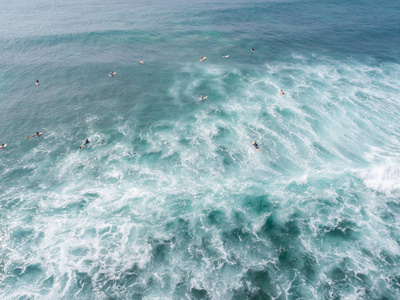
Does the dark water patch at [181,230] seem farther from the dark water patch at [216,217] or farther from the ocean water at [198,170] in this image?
the dark water patch at [216,217]

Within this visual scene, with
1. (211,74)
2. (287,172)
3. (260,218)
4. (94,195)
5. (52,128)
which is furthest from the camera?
(211,74)

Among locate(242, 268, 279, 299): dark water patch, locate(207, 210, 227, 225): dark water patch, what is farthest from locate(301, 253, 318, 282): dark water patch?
locate(207, 210, 227, 225): dark water patch

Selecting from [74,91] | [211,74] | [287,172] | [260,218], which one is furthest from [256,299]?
[74,91]

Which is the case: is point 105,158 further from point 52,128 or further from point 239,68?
point 239,68

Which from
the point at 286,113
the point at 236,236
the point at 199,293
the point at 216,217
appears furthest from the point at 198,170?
the point at 286,113

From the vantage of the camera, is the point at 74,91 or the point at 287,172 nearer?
the point at 287,172

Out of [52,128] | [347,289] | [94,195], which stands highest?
[52,128]

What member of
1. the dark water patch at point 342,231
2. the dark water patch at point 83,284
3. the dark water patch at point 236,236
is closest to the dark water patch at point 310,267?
the dark water patch at point 342,231

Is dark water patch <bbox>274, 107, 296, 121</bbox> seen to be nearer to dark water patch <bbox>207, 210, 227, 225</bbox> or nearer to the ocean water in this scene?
the ocean water

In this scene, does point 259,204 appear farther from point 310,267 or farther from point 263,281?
point 263,281
